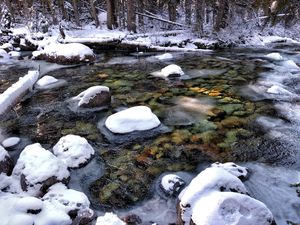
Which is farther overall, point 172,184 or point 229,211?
point 172,184

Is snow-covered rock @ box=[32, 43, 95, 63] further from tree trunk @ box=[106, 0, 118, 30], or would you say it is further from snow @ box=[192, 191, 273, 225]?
snow @ box=[192, 191, 273, 225]

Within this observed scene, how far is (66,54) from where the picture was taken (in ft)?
38.2

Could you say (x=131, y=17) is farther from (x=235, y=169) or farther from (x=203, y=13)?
(x=235, y=169)

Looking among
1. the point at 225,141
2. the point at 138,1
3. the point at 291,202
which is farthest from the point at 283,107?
the point at 138,1

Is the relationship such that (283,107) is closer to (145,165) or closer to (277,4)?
(145,165)

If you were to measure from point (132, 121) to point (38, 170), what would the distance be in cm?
217

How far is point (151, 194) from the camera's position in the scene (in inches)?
170

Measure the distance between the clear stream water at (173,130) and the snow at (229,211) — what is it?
54 centimetres

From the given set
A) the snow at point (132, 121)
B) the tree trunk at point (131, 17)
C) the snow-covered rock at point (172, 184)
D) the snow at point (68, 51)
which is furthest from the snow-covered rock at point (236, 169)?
the tree trunk at point (131, 17)

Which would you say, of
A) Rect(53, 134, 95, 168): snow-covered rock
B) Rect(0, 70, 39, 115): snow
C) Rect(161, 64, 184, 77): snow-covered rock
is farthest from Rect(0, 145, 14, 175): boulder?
Rect(161, 64, 184, 77): snow-covered rock

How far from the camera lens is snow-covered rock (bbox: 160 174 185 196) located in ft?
14.1

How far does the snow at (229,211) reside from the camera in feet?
10.7

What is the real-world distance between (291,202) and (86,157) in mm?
2826

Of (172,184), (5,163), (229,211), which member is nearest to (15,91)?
(5,163)
